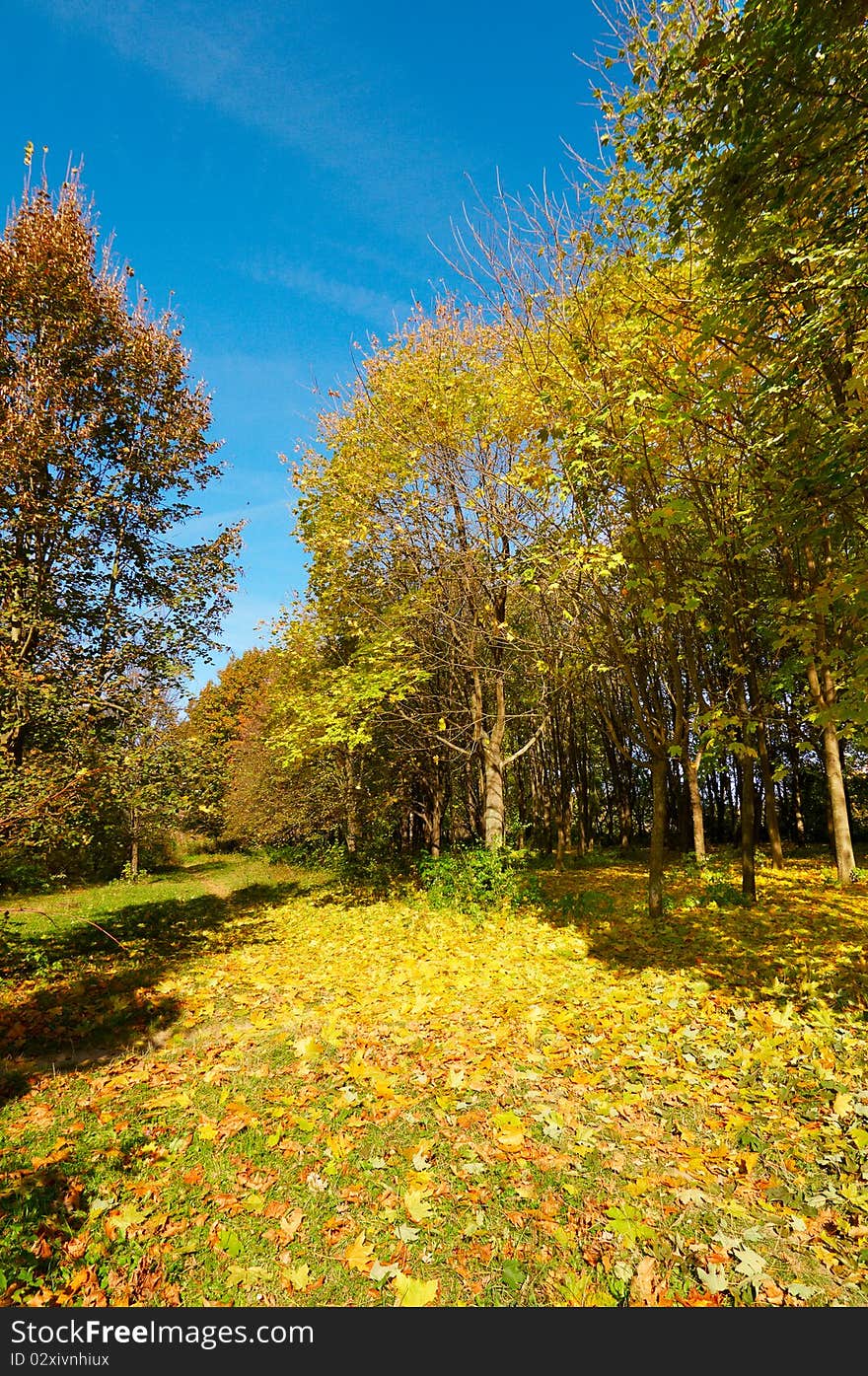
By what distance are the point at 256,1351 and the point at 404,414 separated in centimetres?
1177

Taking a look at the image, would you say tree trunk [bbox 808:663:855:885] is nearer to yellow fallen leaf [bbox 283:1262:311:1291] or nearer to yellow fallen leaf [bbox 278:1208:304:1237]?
yellow fallen leaf [bbox 278:1208:304:1237]

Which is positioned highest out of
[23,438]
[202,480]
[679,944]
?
[202,480]

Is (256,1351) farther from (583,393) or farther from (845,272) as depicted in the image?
(583,393)

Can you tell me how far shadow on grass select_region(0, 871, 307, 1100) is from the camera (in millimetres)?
6133

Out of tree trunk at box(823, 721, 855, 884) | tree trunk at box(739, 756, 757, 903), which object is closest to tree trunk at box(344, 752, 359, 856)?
tree trunk at box(739, 756, 757, 903)

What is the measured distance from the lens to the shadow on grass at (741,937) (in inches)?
236

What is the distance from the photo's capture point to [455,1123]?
430cm

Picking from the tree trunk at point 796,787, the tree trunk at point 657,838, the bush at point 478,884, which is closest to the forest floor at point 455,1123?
the tree trunk at point 657,838

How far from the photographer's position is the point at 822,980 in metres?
5.91

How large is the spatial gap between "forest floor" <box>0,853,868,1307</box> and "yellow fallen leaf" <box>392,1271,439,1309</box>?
11 mm

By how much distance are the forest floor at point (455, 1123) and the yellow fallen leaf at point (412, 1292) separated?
1cm

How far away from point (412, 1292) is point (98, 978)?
7168 mm

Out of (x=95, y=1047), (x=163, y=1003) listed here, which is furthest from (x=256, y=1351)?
(x=163, y=1003)

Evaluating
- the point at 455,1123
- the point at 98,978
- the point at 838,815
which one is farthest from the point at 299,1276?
the point at 838,815
